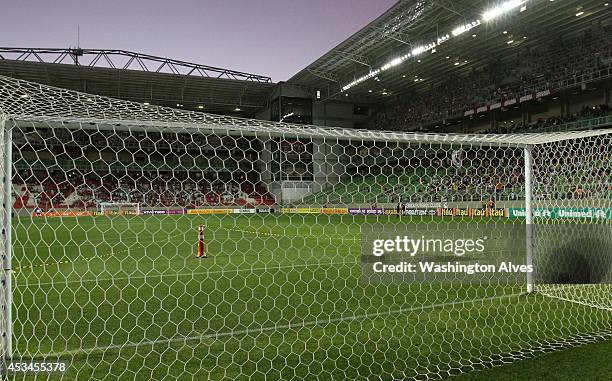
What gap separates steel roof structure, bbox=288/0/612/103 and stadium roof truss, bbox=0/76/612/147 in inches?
746

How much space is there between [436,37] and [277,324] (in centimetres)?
2225

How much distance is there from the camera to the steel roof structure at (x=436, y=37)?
2078 centimetres

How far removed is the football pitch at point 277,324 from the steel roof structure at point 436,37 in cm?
1828

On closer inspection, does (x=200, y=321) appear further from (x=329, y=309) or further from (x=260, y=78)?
(x=260, y=78)

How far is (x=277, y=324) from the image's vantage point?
4.14 meters

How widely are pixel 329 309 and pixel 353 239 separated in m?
7.49

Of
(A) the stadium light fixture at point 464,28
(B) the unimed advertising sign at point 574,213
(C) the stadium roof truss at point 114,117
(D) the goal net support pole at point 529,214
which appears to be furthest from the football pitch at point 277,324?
Result: (A) the stadium light fixture at point 464,28

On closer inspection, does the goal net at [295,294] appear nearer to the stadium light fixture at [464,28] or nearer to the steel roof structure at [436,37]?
the stadium light fixture at [464,28]

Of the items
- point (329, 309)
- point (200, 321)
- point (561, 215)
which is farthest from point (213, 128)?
point (561, 215)

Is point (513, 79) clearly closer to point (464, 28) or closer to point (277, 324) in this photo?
point (464, 28)

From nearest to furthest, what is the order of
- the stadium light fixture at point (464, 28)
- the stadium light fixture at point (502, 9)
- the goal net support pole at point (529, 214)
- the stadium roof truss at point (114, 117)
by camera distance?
the stadium roof truss at point (114, 117) < the goal net support pole at point (529, 214) < the stadium light fixture at point (502, 9) < the stadium light fixture at point (464, 28)

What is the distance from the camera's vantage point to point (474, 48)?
2566 centimetres

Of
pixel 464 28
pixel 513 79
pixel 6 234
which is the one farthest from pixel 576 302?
pixel 513 79

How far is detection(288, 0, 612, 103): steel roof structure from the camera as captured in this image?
20.8m
